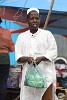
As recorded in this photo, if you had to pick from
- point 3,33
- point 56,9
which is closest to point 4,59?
point 3,33

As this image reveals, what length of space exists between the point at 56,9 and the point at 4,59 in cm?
160

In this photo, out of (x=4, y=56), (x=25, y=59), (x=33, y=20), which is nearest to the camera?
(x=25, y=59)

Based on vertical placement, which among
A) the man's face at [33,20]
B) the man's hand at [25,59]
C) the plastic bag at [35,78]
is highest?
the man's face at [33,20]

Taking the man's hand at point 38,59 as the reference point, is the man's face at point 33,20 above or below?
above

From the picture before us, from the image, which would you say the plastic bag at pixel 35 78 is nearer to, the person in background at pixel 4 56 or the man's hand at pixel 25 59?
the man's hand at pixel 25 59

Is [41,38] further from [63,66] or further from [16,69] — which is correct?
[63,66]

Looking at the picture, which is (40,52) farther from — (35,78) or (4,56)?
(4,56)

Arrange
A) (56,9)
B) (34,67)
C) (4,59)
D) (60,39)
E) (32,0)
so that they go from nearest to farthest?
(34,67) → (4,59) → (56,9) → (32,0) → (60,39)

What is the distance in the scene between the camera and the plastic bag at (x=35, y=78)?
4.19m

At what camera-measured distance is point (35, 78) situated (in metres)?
4.21

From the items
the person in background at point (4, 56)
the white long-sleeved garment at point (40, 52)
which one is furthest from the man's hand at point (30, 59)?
the person in background at point (4, 56)

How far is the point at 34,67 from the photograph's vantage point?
4297 millimetres

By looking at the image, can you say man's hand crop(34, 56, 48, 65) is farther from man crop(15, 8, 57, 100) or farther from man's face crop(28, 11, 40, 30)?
man's face crop(28, 11, 40, 30)

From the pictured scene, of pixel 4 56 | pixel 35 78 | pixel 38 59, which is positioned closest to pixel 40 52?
pixel 38 59
